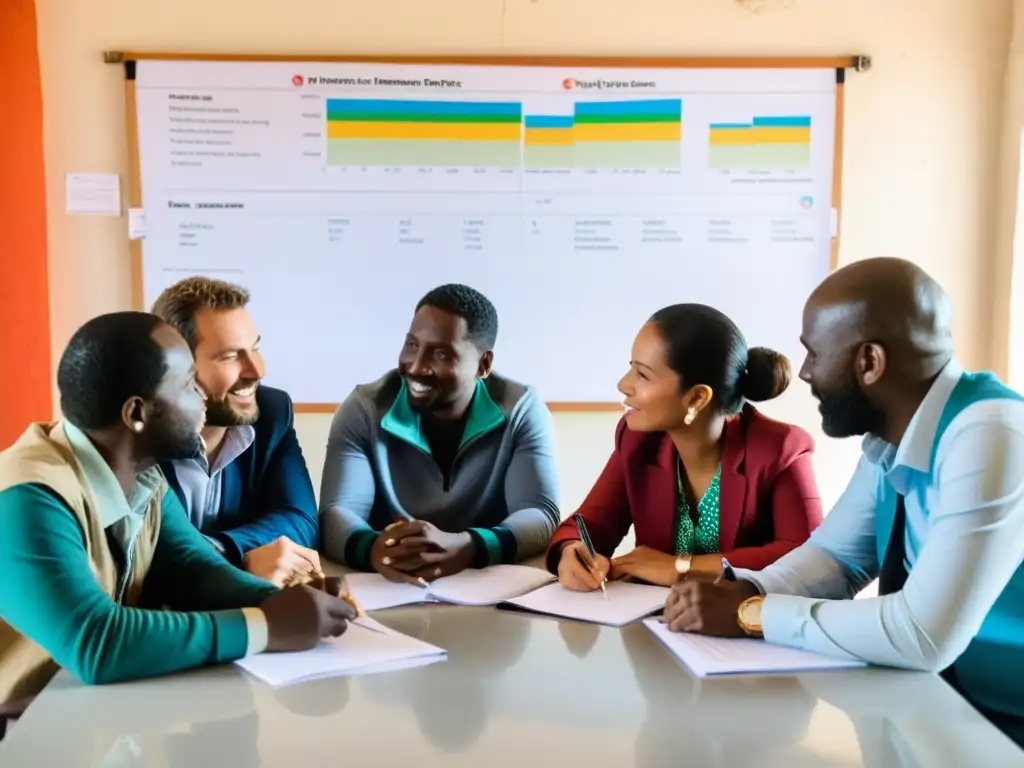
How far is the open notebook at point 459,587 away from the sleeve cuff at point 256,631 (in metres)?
0.30

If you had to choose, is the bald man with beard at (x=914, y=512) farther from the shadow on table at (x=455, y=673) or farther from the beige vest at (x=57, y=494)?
the beige vest at (x=57, y=494)

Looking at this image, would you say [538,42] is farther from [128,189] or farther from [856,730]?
[856,730]

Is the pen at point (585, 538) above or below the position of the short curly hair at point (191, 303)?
below

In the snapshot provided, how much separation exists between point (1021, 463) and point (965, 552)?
151 mm

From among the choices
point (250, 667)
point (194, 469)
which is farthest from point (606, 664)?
point (194, 469)

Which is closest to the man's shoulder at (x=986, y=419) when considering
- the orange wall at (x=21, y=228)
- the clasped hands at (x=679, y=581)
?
the clasped hands at (x=679, y=581)

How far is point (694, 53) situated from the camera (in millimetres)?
3201

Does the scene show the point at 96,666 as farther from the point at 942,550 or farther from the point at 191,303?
the point at 942,550

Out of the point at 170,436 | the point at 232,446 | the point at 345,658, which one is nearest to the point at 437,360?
the point at 232,446

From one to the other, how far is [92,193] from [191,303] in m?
1.42

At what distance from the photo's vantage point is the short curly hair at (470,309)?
7.10 ft

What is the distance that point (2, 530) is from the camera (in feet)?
4.06

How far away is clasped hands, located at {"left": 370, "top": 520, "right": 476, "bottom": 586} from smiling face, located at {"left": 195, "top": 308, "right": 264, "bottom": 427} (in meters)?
0.43

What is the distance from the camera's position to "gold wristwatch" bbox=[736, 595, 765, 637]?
1.44 meters
